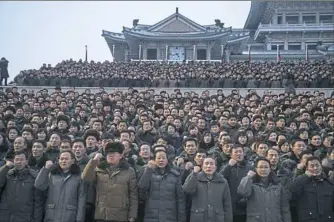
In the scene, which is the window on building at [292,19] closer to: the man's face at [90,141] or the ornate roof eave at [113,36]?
the ornate roof eave at [113,36]

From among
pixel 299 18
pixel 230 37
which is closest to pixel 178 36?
pixel 230 37

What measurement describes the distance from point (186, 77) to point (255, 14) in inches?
903

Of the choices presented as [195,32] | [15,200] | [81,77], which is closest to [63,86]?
[81,77]

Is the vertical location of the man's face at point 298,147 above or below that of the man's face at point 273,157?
above

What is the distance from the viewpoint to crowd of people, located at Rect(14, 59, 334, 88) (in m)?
19.8

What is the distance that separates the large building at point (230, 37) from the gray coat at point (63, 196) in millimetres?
26018

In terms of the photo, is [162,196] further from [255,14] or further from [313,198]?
[255,14]

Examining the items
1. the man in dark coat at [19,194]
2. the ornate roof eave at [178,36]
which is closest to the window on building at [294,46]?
the ornate roof eave at [178,36]

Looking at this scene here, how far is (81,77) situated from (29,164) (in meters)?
15.8

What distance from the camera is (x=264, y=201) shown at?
189 inches

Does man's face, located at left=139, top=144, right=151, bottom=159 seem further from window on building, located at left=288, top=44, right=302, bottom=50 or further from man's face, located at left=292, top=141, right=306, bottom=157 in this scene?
window on building, located at left=288, top=44, right=302, bottom=50

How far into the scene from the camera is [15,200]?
4.76 meters

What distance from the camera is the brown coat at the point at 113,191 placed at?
4.57 metres

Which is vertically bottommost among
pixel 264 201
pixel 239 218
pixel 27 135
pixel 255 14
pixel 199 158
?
pixel 239 218
